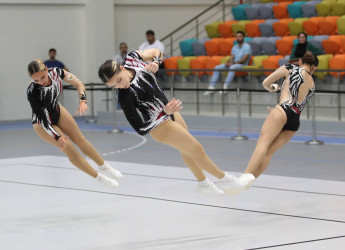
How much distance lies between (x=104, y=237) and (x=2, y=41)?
45.5 ft

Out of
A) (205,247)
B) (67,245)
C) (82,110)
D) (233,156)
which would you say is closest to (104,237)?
(67,245)

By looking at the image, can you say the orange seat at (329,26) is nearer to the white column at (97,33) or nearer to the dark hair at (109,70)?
the white column at (97,33)

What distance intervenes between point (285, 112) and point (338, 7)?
10.5m

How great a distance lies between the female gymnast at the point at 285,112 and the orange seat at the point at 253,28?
1096 centimetres

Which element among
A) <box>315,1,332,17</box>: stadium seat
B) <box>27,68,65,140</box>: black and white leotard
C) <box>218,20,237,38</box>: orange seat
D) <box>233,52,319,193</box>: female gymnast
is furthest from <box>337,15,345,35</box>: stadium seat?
<box>27,68,65,140</box>: black and white leotard

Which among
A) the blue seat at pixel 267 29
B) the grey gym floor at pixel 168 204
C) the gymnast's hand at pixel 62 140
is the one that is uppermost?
the blue seat at pixel 267 29

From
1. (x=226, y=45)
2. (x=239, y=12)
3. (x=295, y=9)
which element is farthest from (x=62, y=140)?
(x=239, y=12)

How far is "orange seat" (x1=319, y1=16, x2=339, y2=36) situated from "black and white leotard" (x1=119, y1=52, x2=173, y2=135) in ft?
35.4

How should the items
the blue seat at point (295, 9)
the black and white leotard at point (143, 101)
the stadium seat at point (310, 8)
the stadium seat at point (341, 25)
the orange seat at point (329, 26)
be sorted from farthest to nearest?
the blue seat at point (295, 9)
the stadium seat at point (310, 8)
the orange seat at point (329, 26)
the stadium seat at point (341, 25)
the black and white leotard at point (143, 101)

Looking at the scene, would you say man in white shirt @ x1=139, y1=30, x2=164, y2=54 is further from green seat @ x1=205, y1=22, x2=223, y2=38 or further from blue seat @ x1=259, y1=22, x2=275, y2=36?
blue seat @ x1=259, y1=22, x2=275, y2=36

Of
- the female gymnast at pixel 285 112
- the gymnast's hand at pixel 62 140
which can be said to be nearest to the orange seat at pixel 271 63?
the female gymnast at pixel 285 112

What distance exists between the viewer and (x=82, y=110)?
8.14 meters

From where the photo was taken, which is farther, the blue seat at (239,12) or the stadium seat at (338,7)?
the blue seat at (239,12)

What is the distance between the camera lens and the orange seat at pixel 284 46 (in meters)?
17.2
